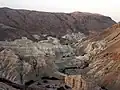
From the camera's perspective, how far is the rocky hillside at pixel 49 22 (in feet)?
307

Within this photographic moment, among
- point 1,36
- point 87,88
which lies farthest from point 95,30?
point 87,88

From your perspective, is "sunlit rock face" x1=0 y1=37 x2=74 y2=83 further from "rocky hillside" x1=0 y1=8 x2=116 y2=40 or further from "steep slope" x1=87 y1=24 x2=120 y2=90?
"rocky hillside" x1=0 y1=8 x2=116 y2=40

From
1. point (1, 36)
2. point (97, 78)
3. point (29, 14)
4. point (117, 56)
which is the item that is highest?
point (29, 14)

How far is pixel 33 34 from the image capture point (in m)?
89.4

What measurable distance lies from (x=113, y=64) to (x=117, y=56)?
2017 mm

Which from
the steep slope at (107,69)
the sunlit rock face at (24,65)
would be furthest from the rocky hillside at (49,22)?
the sunlit rock face at (24,65)

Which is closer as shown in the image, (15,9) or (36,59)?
(36,59)

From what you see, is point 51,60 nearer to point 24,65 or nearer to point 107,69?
point 107,69

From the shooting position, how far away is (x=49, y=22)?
104 metres

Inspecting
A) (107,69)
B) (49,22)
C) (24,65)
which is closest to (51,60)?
(107,69)

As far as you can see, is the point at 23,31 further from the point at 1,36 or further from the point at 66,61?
the point at 66,61

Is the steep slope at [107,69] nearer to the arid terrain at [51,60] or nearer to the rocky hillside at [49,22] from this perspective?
the arid terrain at [51,60]

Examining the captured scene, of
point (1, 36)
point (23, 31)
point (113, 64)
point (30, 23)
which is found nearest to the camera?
point (113, 64)

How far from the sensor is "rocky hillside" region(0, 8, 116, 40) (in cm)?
9343
